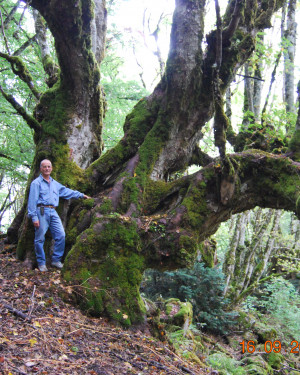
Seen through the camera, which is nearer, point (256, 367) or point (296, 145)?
point (256, 367)

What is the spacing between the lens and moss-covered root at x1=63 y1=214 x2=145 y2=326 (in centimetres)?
451

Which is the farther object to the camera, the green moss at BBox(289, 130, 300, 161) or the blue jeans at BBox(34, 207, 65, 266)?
the green moss at BBox(289, 130, 300, 161)

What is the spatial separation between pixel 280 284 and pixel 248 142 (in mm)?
7422

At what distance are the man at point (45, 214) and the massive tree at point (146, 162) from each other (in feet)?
1.04

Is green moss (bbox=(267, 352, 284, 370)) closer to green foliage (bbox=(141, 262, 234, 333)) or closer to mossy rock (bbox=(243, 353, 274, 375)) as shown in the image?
mossy rock (bbox=(243, 353, 274, 375))

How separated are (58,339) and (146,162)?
3.87 m

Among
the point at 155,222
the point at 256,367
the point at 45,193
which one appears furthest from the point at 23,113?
the point at 256,367

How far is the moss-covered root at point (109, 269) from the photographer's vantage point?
4512 millimetres

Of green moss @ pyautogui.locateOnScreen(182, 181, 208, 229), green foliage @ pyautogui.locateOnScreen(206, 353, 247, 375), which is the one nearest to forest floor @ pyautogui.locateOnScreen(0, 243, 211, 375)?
green foliage @ pyautogui.locateOnScreen(206, 353, 247, 375)

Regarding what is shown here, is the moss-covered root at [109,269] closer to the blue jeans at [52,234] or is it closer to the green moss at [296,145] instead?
the blue jeans at [52,234]

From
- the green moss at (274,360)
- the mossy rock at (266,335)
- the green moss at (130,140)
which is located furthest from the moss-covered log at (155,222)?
the mossy rock at (266,335)

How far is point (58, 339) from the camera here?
3.20 meters

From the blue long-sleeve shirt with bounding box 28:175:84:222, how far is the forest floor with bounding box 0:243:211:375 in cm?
110
